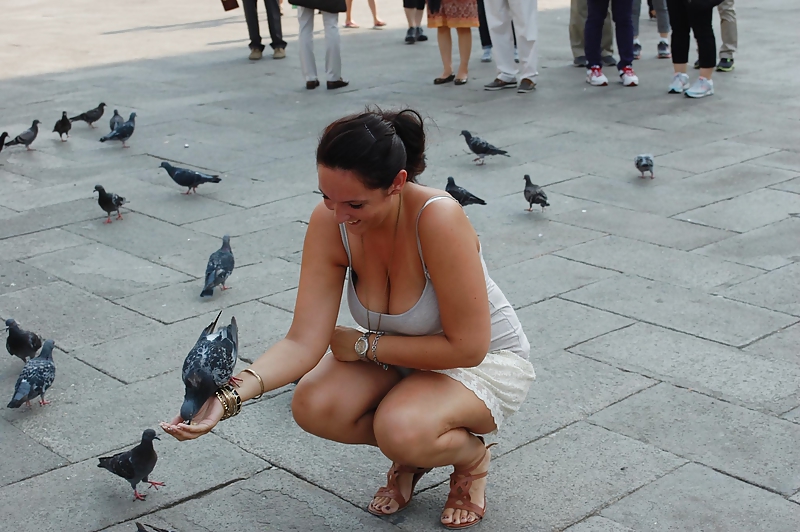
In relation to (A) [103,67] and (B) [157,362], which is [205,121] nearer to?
(A) [103,67]

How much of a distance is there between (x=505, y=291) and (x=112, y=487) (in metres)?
2.53

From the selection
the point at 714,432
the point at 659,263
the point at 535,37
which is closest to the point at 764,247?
the point at 659,263

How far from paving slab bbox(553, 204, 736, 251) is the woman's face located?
3.40 meters

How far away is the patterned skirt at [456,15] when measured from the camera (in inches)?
402

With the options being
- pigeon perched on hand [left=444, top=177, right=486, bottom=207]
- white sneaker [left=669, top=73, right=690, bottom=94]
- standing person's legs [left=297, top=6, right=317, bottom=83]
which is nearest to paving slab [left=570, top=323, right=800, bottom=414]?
pigeon perched on hand [left=444, top=177, right=486, bottom=207]

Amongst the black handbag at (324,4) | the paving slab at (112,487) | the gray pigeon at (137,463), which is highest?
the black handbag at (324,4)

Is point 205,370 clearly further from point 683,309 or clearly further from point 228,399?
point 683,309

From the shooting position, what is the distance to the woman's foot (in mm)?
3154

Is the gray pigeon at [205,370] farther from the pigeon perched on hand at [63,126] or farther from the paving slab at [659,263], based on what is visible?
the pigeon perched on hand at [63,126]

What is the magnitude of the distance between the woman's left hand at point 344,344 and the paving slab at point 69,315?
208 centimetres

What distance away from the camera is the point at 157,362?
455 centimetres

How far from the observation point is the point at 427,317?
10.1ft

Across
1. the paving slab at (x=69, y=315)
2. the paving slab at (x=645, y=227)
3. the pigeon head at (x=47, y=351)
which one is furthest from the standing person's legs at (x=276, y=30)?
the pigeon head at (x=47, y=351)

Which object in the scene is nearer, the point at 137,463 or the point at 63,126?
the point at 137,463
